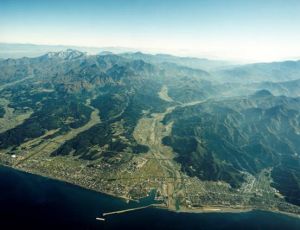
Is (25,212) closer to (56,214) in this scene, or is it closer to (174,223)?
(56,214)

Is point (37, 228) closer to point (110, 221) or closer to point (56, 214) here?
point (56, 214)

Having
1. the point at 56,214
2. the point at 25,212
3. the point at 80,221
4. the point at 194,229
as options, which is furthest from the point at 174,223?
the point at 25,212

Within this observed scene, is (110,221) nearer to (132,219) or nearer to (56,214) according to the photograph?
(132,219)

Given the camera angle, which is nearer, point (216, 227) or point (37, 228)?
point (37, 228)

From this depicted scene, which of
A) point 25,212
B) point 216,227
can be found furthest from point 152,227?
point 25,212

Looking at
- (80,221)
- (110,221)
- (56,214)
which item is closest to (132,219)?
(110,221)

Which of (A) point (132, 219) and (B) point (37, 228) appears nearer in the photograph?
(B) point (37, 228)
